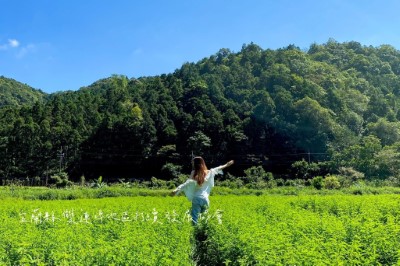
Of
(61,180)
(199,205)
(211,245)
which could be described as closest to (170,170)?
(61,180)

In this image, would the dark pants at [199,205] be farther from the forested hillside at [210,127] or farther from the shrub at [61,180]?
the forested hillside at [210,127]

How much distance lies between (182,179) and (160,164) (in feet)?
47.6

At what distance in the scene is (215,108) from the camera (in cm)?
Result: 7894

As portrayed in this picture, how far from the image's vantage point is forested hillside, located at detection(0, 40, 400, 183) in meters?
67.4

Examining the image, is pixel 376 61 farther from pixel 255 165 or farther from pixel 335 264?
pixel 335 264

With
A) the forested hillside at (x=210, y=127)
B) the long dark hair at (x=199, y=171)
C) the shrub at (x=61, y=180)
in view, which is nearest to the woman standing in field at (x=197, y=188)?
the long dark hair at (x=199, y=171)

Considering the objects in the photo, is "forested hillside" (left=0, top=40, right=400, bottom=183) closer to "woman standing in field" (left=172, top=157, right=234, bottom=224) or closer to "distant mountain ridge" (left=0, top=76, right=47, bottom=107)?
"distant mountain ridge" (left=0, top=76, right=47, bottom=107)

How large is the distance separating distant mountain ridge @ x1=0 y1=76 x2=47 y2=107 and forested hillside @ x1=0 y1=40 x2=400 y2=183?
2357cm

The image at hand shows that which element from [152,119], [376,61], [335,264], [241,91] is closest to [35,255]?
[335,264]

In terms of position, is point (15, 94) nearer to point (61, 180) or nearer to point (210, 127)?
point (61, 180)

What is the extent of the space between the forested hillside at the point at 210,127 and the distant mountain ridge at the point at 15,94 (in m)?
23.6

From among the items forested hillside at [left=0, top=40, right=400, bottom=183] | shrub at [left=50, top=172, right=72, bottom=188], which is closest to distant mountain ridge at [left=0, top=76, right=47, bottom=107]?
forested hillside at [left=0, top=40, right=400, bottom=183]

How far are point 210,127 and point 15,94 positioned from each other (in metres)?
57.7

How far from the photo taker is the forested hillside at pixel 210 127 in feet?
221
